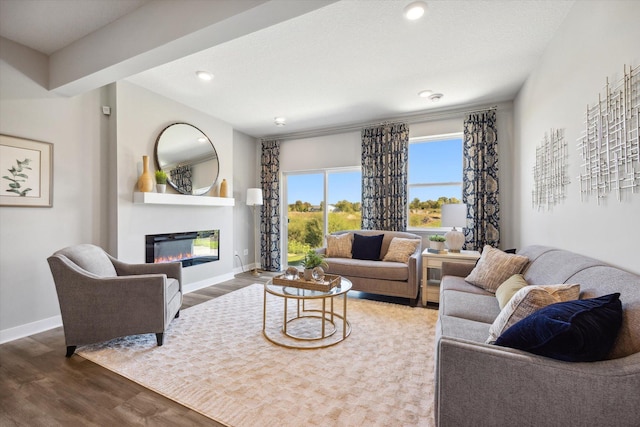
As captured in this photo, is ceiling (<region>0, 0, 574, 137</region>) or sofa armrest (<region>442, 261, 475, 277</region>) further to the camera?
sofa armrest (<region>442, 261, 475, 277</region>)

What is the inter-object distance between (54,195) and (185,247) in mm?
1565

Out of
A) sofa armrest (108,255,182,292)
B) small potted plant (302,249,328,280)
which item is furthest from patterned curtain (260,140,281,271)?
small potted plant (302,249,328,280)

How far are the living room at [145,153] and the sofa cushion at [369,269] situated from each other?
145 cm

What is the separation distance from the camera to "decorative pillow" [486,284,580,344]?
1.35 meters

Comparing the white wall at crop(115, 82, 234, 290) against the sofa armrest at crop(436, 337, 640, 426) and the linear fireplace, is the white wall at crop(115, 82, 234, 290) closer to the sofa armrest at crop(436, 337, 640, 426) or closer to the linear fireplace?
the linear fireplace

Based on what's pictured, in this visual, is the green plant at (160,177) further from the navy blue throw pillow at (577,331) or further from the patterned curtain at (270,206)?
the navy blue throw pillow at (577,331)

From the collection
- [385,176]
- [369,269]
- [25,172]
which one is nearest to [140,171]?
[25,172]

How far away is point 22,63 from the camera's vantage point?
261cm

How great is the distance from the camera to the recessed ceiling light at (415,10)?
6.60 feet

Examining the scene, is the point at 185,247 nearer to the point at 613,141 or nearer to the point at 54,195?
the point at 54,195

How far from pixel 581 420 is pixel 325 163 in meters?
4.50

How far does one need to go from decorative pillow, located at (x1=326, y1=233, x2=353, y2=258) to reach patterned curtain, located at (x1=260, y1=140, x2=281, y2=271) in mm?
1586

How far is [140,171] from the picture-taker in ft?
11.2

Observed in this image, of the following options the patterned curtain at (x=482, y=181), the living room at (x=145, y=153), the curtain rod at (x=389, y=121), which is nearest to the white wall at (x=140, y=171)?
the living room at (x=145, y=153)
